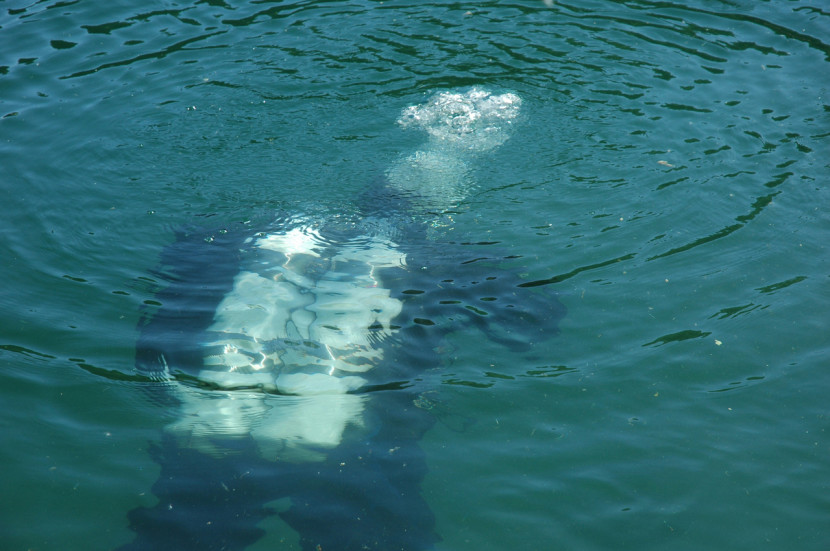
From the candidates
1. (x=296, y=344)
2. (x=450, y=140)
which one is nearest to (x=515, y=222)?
(x=450, y=140)

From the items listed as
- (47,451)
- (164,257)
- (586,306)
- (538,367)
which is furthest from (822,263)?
(47,451)

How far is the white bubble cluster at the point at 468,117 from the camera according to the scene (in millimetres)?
8016

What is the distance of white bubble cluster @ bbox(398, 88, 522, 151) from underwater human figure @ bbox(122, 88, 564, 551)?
109 cm

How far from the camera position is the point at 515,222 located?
268 inches

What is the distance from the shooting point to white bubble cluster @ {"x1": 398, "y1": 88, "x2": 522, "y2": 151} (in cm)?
802

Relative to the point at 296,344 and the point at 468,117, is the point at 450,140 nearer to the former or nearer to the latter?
the point at 468,117

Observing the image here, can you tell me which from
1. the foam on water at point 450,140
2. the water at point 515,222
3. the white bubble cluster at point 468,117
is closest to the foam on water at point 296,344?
the foam on water at point 450,140

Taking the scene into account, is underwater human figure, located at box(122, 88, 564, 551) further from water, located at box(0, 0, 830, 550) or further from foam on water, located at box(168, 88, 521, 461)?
water, located at box(0, 0, 830, 550)

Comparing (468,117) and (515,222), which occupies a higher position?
(468,117)

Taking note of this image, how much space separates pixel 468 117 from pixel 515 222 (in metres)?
2.18

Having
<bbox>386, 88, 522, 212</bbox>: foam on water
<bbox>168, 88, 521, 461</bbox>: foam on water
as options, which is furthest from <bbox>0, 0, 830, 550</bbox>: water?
<bbox>168, 88, 521, 461</bbox>: foam on water

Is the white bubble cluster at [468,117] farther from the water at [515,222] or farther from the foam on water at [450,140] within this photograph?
the water at [515,222]

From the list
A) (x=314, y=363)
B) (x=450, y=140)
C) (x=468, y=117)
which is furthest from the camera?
(x=468, y=117)

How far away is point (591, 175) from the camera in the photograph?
7.40 m
